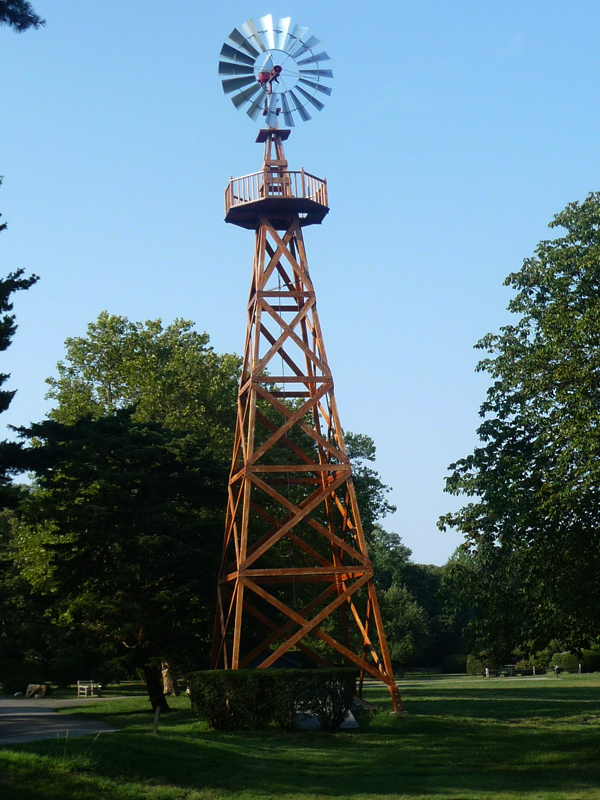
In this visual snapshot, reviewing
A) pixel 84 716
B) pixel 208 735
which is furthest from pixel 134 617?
pixel 208 735

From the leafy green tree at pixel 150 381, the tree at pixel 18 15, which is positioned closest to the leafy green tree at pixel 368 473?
the leafy green tree at pixel 150 381

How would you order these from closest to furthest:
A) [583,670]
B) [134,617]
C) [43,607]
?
[134,617] < [43,607] < [583,670]

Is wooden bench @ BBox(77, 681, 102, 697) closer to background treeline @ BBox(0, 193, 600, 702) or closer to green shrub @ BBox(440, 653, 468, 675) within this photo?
background treeline @ BBox(0, 193, 600, 702)

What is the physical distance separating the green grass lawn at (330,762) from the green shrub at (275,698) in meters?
0.55

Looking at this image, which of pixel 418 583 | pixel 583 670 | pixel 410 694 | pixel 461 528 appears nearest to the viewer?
pixel 461 528

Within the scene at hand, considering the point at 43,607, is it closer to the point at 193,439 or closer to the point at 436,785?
the point at 193,439

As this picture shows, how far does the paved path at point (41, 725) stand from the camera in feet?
59.9

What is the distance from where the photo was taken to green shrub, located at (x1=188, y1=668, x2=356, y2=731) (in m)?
20.1

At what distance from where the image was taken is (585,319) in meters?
19.1

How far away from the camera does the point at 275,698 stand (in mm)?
20078

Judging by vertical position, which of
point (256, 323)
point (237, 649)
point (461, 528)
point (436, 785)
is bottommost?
point (436, 785)

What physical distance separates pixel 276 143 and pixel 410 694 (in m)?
19.4

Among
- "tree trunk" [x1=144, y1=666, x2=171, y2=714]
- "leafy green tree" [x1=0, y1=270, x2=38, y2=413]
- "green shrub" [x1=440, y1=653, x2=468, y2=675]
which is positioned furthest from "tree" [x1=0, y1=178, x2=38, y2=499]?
"green shrub" [x1=440, y1=653, x2=468, y2=675]

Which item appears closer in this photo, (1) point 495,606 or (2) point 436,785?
(2) point 436,785
